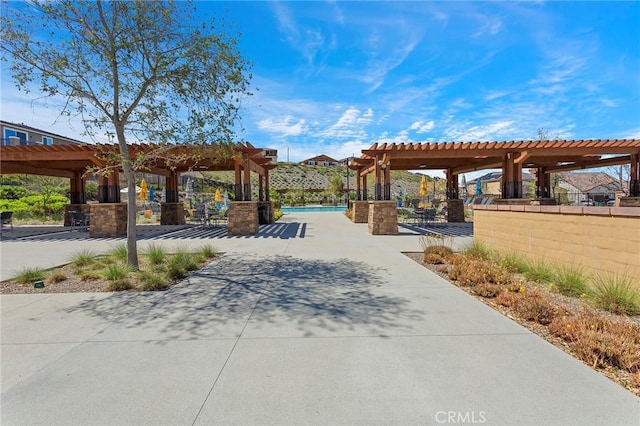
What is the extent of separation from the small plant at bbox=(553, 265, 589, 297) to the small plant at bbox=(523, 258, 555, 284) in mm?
241

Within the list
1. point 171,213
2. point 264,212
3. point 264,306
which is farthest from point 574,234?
point 171,213

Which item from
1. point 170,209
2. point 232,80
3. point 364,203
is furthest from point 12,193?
point 232,80

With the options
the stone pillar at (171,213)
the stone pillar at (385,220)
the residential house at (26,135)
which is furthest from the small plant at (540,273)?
the residential house at (26,135)

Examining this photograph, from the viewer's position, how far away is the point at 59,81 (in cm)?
636

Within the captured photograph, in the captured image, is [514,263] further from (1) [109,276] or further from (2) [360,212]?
(2) [360,212]

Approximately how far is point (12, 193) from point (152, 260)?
27912mm

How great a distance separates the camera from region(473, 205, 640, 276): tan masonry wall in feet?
15.0

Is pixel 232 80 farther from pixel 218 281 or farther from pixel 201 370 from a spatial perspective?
pixel 201 370

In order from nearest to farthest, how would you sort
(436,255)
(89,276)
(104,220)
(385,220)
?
(89,276) < (436,255) < (385,220) < (104,220)

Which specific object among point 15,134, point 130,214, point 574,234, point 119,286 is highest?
point 15,134

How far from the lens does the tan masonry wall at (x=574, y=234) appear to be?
4.57 m

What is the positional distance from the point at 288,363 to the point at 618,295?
4.22 metres

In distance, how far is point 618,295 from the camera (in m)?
4.24

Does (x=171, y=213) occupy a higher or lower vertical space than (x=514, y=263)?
higher
